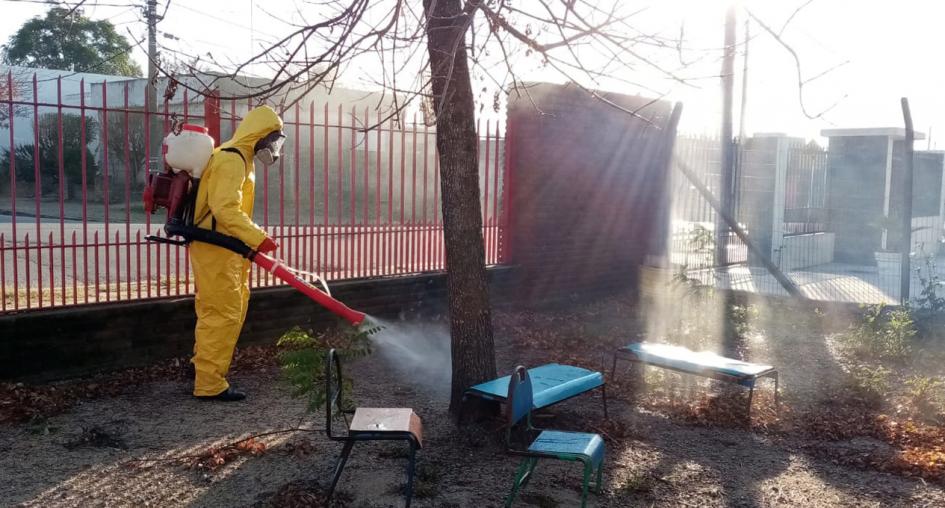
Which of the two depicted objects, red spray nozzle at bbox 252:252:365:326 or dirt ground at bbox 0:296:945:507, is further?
red spray nozzle at bbox 252:252:365:326

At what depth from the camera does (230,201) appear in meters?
5.89

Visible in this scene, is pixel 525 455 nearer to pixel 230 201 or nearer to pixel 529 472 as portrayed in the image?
pixel 529 472

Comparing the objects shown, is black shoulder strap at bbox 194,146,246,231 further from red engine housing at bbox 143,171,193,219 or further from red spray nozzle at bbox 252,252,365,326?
red spray nozzle at bbox 252,252,365,326

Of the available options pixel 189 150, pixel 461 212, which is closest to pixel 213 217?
pixel 189 150

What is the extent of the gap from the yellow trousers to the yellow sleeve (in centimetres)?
27

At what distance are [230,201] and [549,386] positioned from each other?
2532mm

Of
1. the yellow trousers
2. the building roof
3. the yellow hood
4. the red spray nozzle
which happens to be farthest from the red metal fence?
the building roof

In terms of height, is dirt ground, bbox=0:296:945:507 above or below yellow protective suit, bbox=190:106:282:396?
below

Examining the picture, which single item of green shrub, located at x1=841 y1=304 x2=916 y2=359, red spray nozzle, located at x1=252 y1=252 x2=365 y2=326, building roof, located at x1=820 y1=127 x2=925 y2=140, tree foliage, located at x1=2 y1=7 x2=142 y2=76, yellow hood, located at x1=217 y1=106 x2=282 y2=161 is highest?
tree foliage, located at x1=2 y1=7 x2=142 y2=76

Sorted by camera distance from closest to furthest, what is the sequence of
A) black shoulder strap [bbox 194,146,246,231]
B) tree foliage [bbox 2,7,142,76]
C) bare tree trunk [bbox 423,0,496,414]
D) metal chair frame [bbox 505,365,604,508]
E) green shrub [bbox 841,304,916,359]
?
metal chair frame [bbox 505,365,604,508]
bare tree trunk [bbox 423,0,496,414]
black shoulder strap [bbox 194,146,246,231]
green shrub [bbox 841,304,916,359]
tree foliage [bbox 2,7,142,76]

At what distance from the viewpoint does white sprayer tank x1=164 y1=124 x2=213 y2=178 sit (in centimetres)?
596

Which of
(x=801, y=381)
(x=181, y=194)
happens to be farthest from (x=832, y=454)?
(x=181, y=194)

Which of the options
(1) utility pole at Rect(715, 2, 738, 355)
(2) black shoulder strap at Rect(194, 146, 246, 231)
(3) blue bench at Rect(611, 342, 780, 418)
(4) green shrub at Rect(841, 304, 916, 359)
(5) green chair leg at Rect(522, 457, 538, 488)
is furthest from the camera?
(1) utility pole at Rect(715, 2, 738, 355)

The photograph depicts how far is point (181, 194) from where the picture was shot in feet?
19.6
